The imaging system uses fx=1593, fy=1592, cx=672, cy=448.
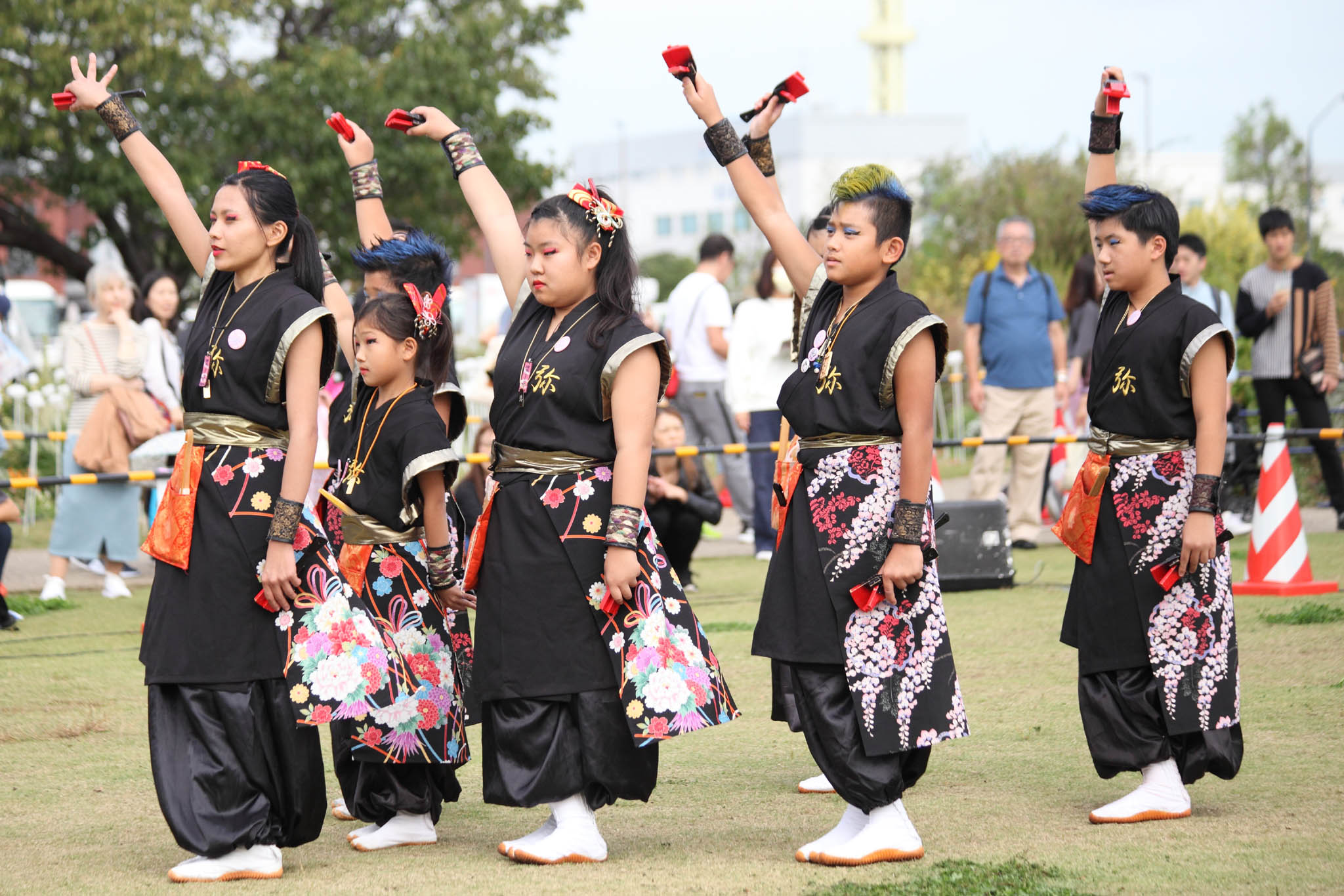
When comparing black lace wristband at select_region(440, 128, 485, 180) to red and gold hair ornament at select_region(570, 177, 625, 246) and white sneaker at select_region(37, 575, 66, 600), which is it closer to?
red and gold hair ornament at select_region(570, 177, 625, 246)

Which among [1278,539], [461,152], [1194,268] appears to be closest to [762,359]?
[1194,268]

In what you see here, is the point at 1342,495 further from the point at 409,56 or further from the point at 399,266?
the point at 409,56

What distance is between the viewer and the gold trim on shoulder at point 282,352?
408 centimetres

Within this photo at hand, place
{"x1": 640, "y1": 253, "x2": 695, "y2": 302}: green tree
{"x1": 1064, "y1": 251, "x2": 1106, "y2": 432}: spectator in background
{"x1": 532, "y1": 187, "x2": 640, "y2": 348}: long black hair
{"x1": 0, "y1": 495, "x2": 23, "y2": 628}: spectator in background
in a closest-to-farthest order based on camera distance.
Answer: {"x1": 532, "y1": 187, "x2": 640, "y2": 348}: long black hair, {"x1": 0, "y1": 495, "x2": 23, "y2": 628}: spectator in background, {"x1": 1064, "y1": 251, "x2": 1106, "y2": 432}: spectator in background, {"x1": 640, "y1": 253, "x2": 695, "y2": 302}: green tree

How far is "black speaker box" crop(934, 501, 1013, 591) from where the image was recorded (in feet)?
28.7

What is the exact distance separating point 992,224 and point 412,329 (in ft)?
79.0

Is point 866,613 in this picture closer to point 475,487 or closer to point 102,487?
point 475,487

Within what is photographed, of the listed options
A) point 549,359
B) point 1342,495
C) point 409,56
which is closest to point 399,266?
point 549,359

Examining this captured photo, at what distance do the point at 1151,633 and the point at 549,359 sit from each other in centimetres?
188

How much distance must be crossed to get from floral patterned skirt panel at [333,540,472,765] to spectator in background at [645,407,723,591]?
404 centimetres

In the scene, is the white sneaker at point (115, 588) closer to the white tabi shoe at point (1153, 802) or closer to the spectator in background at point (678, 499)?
the spectator in background at point (678, 499)

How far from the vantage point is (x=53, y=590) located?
892cm

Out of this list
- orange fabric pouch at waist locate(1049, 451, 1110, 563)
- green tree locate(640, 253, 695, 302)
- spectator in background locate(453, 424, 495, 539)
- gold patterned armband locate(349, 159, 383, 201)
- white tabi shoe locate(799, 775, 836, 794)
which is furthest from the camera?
green tree locate(640, 253, 695, 302)

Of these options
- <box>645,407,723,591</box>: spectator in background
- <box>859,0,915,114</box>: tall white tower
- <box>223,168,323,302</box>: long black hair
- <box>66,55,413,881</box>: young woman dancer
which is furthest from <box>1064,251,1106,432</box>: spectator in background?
<box>859,0,915,114</box>: tall white tower
